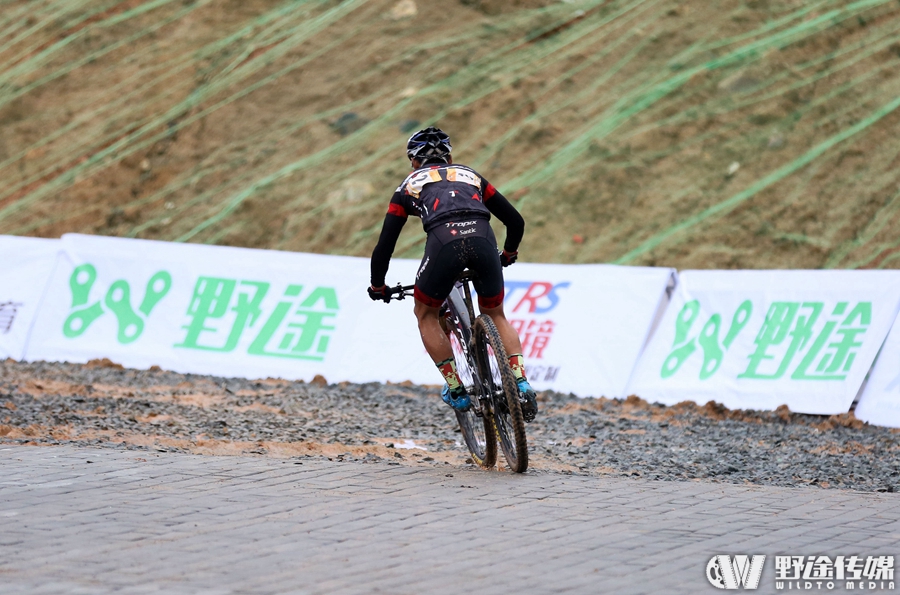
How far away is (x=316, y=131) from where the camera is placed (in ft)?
67.4

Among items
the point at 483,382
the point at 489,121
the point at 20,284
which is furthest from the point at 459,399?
the point at 489,121

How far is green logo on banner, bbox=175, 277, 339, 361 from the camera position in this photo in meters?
12.4

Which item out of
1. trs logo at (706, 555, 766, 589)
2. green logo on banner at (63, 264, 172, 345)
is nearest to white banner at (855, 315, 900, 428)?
trs logo at (706, 555, 766, 589)

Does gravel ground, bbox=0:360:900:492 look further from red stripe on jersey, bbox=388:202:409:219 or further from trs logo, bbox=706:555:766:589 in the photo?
trs logo, bbox=706:555:766:589

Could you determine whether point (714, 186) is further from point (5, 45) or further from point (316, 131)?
point (5, 45)

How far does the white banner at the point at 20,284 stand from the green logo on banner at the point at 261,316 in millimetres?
2083

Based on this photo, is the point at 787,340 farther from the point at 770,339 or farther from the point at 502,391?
the point at 502,391

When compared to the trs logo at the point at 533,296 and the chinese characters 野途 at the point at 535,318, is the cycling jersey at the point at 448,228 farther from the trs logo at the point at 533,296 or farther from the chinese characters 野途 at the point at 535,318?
the trs logo at the point at 533,296

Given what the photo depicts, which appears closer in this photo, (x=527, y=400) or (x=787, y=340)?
(x=527, y=400)

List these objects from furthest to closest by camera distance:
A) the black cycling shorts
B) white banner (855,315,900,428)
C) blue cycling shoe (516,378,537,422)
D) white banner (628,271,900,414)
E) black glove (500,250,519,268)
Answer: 1. white banner (628,271,900,414)
2. white banner (855,315,900,428)
3. black glove (500,250,519,268)
4. the black cycling shorts
5. blue cycling shoe (516,378,537,422)

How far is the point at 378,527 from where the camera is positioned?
17.8ft

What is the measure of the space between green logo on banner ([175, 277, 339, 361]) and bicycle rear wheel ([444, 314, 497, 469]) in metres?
4.91

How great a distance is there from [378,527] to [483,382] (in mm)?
1751

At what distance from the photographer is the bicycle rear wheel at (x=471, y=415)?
707cm
